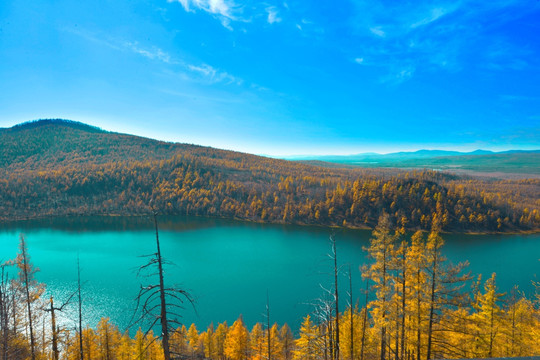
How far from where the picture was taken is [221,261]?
55250 millimetres

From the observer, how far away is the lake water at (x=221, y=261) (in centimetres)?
3600

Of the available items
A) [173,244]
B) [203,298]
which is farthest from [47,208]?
[203,298]

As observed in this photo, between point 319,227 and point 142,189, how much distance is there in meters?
87.4

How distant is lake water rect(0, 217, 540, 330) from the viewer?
36.0m

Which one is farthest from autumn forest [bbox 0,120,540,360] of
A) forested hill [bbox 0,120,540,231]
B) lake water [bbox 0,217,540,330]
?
lake water [bbox 0,217,540,330]

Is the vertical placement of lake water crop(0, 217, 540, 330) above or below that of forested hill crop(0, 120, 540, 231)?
below

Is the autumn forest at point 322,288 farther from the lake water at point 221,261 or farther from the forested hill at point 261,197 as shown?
the lake water at point 221,261

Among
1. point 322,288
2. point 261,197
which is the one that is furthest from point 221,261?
point 261,197

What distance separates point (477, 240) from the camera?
71.6 m

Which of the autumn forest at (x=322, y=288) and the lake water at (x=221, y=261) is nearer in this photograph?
the autumn forest at (x=322, y=288)

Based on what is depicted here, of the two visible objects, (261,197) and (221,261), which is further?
(261,197)

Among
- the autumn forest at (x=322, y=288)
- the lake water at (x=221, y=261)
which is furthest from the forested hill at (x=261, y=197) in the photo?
the lake water at (x=221, y=261)

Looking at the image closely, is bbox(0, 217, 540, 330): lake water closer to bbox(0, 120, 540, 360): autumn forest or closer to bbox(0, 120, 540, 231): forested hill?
bbox(0, 120, 540, 360): autumn forest

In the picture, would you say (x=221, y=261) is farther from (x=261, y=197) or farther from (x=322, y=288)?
(x=261, y=197)
